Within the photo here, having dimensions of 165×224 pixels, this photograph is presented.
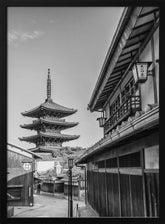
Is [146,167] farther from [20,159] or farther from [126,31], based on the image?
[20,159]

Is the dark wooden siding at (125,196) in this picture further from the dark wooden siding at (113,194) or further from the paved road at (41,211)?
the paved road at (41,211)

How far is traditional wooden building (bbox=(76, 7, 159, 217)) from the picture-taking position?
133 inches

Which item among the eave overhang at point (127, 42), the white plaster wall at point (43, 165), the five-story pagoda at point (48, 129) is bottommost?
the white plaster wall at point (43, 165)

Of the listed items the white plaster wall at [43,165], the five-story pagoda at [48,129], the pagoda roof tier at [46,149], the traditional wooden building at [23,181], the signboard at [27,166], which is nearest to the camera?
the traditional wooden building at [23,181]

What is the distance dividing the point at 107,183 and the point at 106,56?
2.90m

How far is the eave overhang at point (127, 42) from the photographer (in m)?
3.88

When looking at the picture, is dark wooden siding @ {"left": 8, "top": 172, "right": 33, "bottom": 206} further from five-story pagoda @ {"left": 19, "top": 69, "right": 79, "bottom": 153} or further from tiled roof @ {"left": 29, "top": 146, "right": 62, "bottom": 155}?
five-story pagoda @ {"left": 19, "top": 69, "right": 79, "bottom": 153}

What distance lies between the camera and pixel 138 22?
4133 millimetres

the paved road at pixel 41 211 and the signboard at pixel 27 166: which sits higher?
the signboard at pixel 27 166

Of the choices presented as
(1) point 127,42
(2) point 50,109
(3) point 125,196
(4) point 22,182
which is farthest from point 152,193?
(2) point 50,109

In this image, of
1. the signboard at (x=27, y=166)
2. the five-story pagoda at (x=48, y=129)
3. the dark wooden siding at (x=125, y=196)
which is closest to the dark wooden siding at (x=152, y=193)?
the dark wooden siding at (x=125, y=196)

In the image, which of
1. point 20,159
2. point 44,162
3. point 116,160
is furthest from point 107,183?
point 44,162

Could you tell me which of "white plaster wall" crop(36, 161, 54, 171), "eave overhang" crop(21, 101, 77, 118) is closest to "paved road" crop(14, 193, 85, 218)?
"eave overhang" crop(21, 101, 77, 118)

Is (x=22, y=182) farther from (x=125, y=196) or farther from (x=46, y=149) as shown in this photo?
(x=46, y=149)
